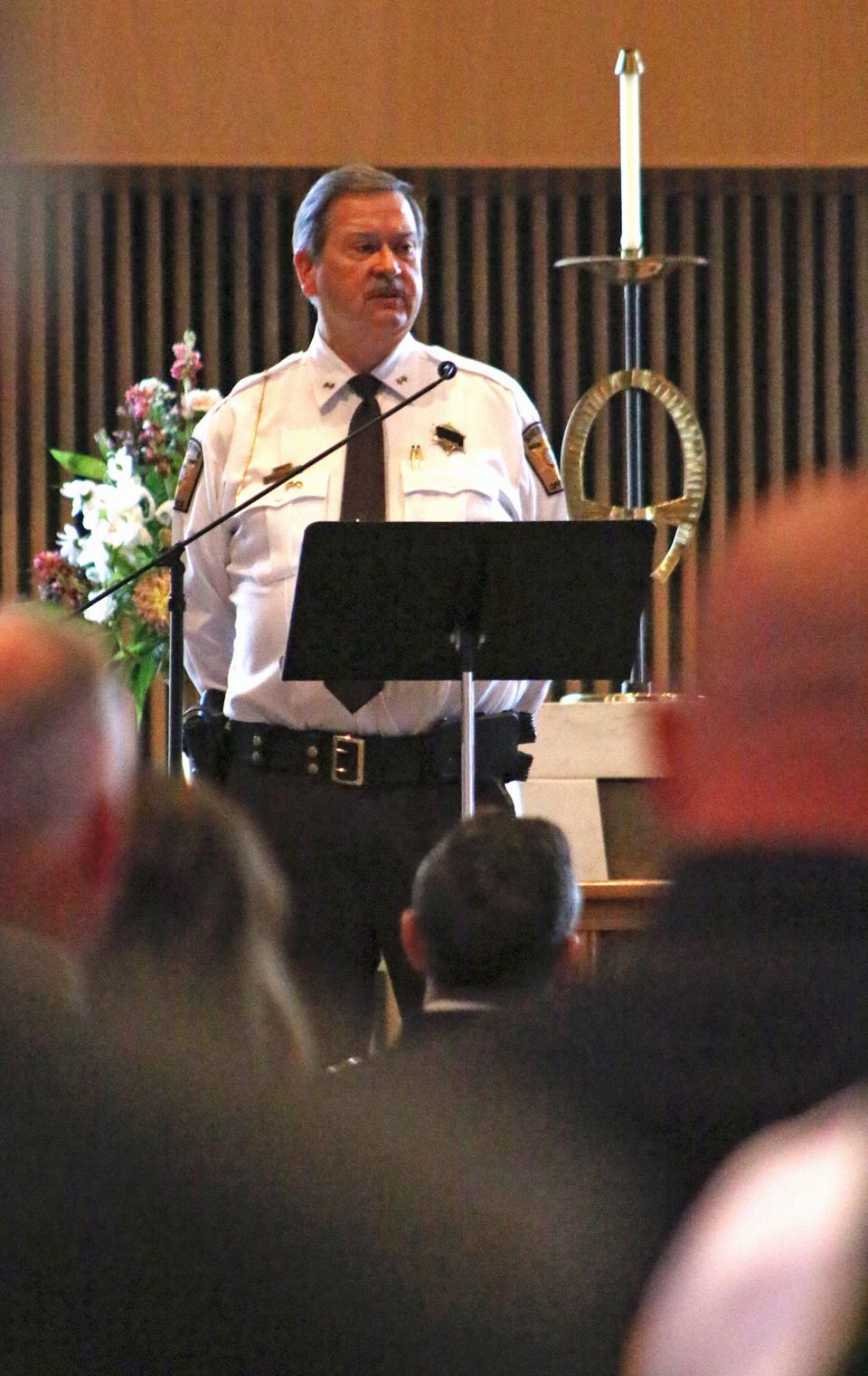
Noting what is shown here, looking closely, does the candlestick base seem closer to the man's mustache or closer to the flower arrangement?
the man's mustache

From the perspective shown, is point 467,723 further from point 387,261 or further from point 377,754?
point 387,261

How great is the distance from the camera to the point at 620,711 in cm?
420

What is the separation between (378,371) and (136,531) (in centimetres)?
98

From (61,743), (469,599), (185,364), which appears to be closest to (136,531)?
(185,364)

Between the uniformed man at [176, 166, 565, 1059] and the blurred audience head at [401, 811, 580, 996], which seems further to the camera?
the uniformed man at [176, 166, 565, 1059]

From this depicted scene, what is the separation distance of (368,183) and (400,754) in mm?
1023

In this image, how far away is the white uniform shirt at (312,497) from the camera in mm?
3729

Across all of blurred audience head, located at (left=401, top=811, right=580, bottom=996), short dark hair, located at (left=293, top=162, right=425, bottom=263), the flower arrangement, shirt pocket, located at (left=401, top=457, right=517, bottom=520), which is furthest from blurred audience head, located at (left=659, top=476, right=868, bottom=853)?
the flower arrangement

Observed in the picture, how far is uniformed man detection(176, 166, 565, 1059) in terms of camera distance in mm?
3682

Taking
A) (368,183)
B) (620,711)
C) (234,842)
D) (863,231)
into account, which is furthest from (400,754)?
(863,231)

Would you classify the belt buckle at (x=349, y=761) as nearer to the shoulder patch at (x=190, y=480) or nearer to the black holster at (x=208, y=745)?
the black holster at (x=208, y=745)

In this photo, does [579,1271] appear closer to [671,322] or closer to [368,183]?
[368,183]

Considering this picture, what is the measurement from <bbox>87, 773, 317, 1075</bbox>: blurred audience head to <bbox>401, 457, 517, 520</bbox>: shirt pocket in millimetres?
2432

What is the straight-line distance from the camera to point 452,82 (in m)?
6.06
